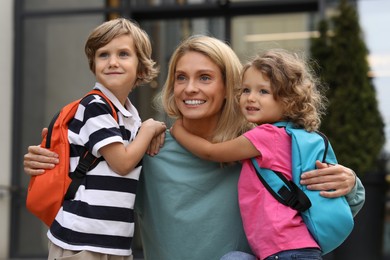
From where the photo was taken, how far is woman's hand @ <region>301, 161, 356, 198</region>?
2115 millimetres

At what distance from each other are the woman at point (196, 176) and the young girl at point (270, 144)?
10cm

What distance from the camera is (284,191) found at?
2109 mm

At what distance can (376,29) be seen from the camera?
6.55 metres

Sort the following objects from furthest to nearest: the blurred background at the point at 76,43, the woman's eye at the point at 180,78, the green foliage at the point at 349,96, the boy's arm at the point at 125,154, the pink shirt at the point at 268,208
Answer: the blurred background at the point at 76,43 → the green foliage at the point at 349,96 → the woman's eye at the point at 180,78 → the boy's arm at the point at 125,154 → the pink shirt at the point at 268,208

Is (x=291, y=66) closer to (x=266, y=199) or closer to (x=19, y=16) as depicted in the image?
(x=266, y=199)

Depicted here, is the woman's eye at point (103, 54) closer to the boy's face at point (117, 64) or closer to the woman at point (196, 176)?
the boy's face at point (117, 64)

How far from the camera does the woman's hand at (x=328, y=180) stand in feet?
6.94

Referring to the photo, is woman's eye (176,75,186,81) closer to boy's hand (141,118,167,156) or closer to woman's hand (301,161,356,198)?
boy's hand (141,118,167,156)

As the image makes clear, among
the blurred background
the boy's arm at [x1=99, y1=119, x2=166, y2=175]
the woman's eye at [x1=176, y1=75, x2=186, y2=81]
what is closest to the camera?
the boy's arm at [x1=99, y1=119, x2=166, y2=175]

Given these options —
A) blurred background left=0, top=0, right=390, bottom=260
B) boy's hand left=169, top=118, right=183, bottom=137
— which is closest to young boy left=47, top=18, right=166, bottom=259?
boy's hand left=169, top=118, right=183, bottom=137

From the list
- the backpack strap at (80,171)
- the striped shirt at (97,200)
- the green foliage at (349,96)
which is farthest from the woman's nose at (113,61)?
the green foliage at (349,96)

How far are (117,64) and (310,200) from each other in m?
0.87

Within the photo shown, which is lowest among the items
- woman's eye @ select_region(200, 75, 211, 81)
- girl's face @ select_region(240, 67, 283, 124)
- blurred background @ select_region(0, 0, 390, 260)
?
girl's face @ select_region(240, 67, 283, 124)

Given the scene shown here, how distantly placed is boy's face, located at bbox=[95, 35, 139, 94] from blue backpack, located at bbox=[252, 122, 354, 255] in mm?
625
